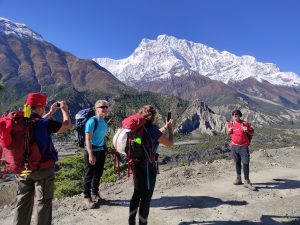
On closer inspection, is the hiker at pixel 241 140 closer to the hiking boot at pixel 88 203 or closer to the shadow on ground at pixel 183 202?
the shadow on ground at pixel 183 202

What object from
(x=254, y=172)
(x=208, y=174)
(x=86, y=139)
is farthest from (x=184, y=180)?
(x=86, y=139)

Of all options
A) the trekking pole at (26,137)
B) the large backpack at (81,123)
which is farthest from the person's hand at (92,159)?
the trekking pole at (26,137)

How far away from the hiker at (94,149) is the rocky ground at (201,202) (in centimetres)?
43

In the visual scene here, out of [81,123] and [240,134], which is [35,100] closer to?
[81,123]

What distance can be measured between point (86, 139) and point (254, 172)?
343 inches

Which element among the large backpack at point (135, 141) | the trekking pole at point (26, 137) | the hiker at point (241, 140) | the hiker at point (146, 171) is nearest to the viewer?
the trekking pole at point (26, 137)

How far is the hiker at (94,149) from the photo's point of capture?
8.31 m

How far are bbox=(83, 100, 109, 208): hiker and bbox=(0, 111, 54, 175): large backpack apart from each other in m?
2.33

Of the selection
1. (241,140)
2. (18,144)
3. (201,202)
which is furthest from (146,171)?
(241,140)

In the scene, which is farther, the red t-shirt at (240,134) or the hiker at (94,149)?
the red t-shirt at (240,134)

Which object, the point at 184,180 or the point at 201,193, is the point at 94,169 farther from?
the point at 184,180

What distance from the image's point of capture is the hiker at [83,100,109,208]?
8.31m

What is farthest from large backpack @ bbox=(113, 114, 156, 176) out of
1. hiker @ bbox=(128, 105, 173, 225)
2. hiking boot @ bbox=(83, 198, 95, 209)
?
hiking boot @ bbox=(83, 198, 95, 209)

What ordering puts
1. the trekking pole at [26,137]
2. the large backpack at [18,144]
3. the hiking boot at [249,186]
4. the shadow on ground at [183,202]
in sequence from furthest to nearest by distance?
the hiking boot at [249,186], the shadow on ground at [183,202], the trekking pole at [26,137], the large backpack at [18,144]
